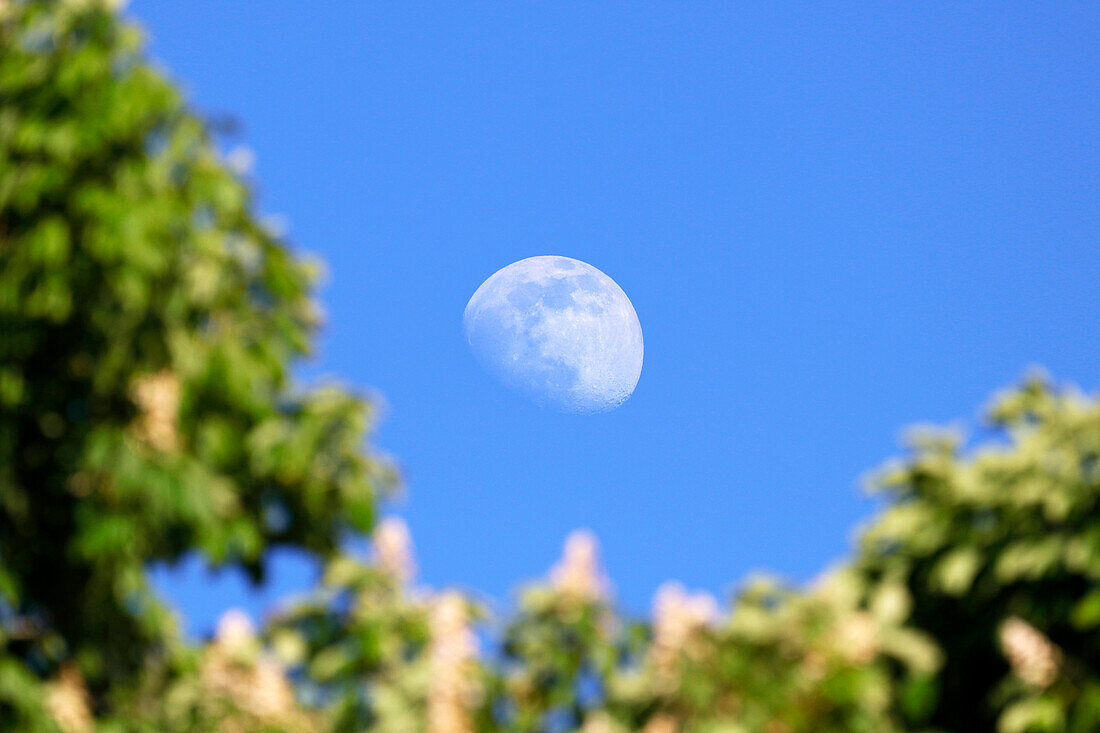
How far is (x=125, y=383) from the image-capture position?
361 inches

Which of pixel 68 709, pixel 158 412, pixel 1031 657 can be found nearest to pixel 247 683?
pixel 68 709

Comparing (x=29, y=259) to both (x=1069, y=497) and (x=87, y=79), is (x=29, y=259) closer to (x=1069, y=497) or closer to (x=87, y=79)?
(x=87, y=79)

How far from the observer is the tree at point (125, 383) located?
28.9 feet

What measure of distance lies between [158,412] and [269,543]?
160cm

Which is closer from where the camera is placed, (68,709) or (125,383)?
(68,709)

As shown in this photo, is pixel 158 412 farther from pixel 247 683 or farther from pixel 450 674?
pixel 450 674

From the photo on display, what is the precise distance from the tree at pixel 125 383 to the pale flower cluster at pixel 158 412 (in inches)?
0.5

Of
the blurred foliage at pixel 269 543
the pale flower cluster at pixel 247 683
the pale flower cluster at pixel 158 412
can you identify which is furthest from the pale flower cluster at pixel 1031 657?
the pale flower cluster at pixel 158 412

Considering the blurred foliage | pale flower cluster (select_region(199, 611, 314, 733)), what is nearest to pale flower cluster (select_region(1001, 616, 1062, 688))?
the blurred foliage

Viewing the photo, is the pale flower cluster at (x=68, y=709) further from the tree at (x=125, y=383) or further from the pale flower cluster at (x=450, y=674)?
the pale flower cluster at (x=450, y=674)

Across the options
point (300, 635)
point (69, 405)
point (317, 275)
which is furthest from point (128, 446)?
point (317, 275)

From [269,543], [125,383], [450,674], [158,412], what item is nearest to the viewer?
[450,674]

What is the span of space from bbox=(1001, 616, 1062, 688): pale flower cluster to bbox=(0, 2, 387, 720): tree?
4316mm

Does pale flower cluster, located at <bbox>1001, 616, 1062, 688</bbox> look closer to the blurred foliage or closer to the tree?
the blurred foliage
